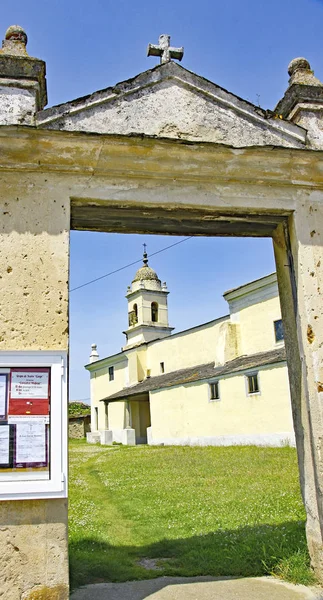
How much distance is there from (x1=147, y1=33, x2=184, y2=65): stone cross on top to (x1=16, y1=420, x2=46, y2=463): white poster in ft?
11.8

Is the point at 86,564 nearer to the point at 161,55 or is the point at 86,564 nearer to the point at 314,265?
the point at 314,265

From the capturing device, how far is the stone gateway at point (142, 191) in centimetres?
376

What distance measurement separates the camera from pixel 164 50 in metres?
4.91

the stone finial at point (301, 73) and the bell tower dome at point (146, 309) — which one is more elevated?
the bell tower dome at point (146, 309)

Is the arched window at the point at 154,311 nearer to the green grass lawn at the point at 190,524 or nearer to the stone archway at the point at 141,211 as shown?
the green grass lawn at the point at 190,524

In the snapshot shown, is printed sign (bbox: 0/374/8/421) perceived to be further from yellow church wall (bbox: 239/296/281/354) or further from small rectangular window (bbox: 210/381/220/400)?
small rectangular window (bbox: 210/381/220/400)

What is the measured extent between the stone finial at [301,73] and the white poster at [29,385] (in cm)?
354

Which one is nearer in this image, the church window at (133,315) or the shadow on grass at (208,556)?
the shadow on grass at (208,556)

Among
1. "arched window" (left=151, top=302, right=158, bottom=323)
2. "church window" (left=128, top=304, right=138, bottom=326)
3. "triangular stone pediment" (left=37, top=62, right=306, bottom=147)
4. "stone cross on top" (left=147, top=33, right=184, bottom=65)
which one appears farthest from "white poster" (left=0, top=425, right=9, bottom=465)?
"church window" (left=128, top=304, right=138, bottom=326)

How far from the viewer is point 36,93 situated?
4180 mm

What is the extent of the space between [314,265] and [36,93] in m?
2.77

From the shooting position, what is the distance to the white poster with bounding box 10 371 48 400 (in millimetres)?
3600

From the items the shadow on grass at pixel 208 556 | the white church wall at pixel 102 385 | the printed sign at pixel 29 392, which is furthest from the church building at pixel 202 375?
the printed sign at pixel 29 392

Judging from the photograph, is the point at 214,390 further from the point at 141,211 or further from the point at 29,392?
the point at 29,392
